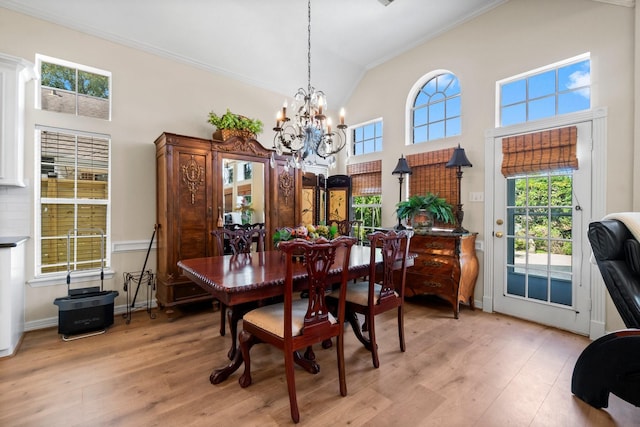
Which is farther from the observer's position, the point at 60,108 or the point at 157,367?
the point at 60,108

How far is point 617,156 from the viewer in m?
2.60

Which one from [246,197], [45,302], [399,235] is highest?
[246,197]

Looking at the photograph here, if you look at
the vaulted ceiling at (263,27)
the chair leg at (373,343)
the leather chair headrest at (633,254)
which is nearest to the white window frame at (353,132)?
the vaulted ceiling at (263,27)

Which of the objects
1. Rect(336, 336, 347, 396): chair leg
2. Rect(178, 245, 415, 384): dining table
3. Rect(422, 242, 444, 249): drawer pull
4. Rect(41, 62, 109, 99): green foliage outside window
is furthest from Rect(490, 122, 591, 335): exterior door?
Rect(41, 62, 109, 99): green foliage outside window

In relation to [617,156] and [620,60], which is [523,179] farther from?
[620,60]

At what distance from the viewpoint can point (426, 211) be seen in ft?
12.2

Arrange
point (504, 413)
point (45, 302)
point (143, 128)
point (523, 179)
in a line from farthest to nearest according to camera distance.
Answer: point (143, 128) → point (523, 179) → point (45, 302) → point (504, 413)

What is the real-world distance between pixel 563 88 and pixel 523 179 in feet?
3.17

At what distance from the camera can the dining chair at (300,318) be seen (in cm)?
163

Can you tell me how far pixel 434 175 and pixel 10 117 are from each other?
14.6 ft

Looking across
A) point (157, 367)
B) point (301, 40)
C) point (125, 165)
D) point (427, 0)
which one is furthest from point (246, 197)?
point (427, 0)

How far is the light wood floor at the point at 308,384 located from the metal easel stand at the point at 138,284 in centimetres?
47

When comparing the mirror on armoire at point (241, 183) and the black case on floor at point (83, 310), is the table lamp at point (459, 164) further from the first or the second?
the black case on floor at point (83, 310)

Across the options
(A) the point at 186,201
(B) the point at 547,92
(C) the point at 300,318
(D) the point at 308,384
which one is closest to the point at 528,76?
(B) the point at 547,92
